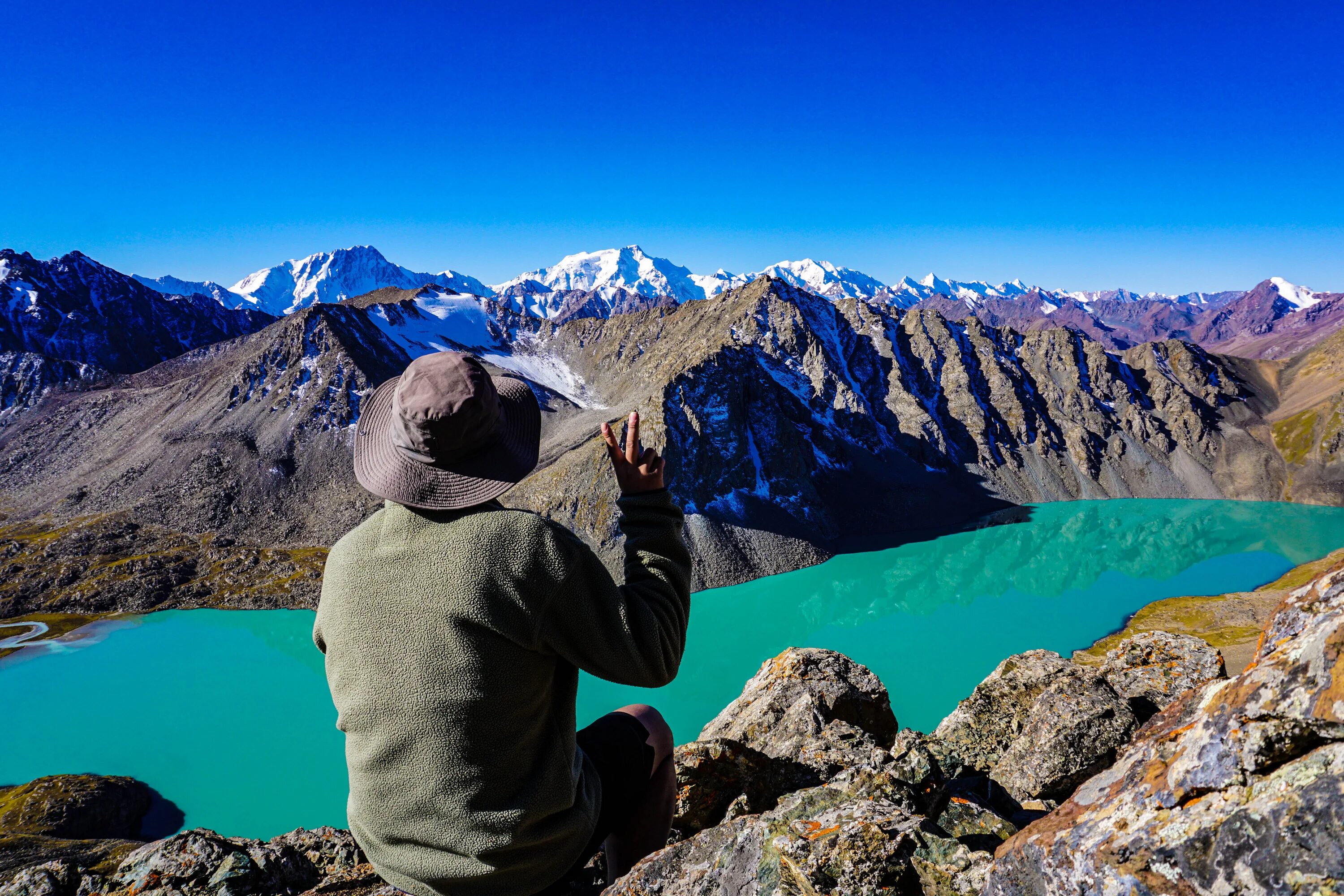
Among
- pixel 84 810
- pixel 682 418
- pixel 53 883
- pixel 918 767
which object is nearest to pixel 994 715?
pixel 918 767

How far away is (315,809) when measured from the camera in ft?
121

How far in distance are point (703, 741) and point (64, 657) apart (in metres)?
76.5

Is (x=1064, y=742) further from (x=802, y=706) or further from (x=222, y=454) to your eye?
(x=222, y=454)

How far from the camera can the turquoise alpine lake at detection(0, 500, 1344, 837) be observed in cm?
4194

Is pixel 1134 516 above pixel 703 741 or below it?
below

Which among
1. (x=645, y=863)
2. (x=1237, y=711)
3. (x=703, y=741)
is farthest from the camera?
(x=703, y=741)

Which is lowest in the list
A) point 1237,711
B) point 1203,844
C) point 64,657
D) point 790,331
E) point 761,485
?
point 64,657

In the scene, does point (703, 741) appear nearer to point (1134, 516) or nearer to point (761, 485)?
point (761, 485)

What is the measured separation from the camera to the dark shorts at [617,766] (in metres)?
4.00

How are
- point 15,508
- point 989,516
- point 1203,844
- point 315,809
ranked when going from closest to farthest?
1. point 1203,844
2. point 315,809
3. point 15,508
4. point 989,516

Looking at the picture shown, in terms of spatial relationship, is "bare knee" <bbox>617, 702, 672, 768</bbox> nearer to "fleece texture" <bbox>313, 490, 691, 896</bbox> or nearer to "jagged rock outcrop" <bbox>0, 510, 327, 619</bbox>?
"fleece texture" <bbox>313, 490, 691, 896</bbox>

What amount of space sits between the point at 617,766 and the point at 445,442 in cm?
→ 256

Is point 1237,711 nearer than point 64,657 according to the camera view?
Yes

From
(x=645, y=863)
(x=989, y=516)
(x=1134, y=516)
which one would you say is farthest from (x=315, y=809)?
(x=1134, y=516)
